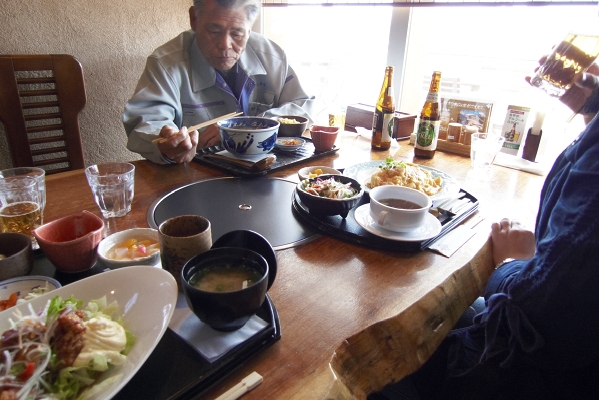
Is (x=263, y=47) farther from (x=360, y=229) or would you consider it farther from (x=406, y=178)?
(x=360, y=229)

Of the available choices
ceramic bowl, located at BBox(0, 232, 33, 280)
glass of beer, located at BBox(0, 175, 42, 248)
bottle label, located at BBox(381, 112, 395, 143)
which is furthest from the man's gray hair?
ceramic bowl, located at BBox(0, 232, 33, 280)

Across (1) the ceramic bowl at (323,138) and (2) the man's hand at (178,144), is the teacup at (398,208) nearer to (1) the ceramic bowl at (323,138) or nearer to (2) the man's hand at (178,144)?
(1) the ceramic bowl at (323,138)

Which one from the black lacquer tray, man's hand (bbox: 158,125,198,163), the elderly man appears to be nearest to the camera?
the black lacquer tray

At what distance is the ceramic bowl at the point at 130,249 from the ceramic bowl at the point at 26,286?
0.33 feet

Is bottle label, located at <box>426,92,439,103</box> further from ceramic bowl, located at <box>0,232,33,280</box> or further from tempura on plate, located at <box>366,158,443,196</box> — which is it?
ceramic bowl, located at <box>0,232,33,280</box>

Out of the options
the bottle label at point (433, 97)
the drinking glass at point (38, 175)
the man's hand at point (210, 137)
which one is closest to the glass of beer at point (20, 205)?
the drinking glass at point (38, 175)

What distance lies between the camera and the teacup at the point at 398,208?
93cm

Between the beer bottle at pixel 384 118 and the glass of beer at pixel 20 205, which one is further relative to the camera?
the beer bottle at pixel 384 118

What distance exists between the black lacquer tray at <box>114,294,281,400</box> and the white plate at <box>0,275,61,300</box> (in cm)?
24

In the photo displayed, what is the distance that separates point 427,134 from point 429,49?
1.02 meters

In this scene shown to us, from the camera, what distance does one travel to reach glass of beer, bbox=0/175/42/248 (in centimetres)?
89

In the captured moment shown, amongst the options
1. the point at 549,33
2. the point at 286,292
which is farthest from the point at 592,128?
the point at 549,33

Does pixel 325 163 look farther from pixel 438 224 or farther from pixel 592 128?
pixel 592 128

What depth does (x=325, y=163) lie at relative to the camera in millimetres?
1510
